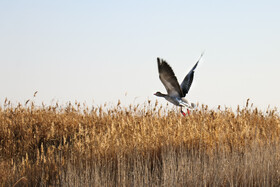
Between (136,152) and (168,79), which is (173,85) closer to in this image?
(168,79)

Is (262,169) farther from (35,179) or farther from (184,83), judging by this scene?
(184,83)

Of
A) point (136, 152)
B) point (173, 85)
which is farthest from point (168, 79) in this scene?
point (136, 152)

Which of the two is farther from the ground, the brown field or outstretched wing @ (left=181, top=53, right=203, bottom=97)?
outstretched wing @ (left=181, top=53, right=203, bottom=97)

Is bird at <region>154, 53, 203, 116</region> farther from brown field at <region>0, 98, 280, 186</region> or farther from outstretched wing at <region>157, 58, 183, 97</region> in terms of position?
brown field at <region>0, 98, 280, 186</region>

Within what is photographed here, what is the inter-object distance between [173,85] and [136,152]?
240 centimetres

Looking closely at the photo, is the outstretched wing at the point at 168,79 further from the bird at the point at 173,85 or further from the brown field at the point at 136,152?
the brown field at the point at 136,152

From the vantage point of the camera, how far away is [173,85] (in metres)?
7.20

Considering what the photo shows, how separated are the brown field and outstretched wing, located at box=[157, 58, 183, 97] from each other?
0.70 m

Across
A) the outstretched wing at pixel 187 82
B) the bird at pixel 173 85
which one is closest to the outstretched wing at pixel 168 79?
the bird at pixel 173 85

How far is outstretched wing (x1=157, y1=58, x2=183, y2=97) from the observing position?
21.6 ft

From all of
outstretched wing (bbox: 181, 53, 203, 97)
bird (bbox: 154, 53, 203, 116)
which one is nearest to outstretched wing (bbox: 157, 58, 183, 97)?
bird (bbox: 154, 53, 203, 116)

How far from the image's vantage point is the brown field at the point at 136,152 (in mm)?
4398

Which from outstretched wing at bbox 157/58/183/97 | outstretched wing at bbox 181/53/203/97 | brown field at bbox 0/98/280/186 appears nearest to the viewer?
brown field at bbox 0/98/280/186

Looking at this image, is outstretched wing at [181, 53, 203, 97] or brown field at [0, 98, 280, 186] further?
outstretched wing at [181, 53, 203, 97]
